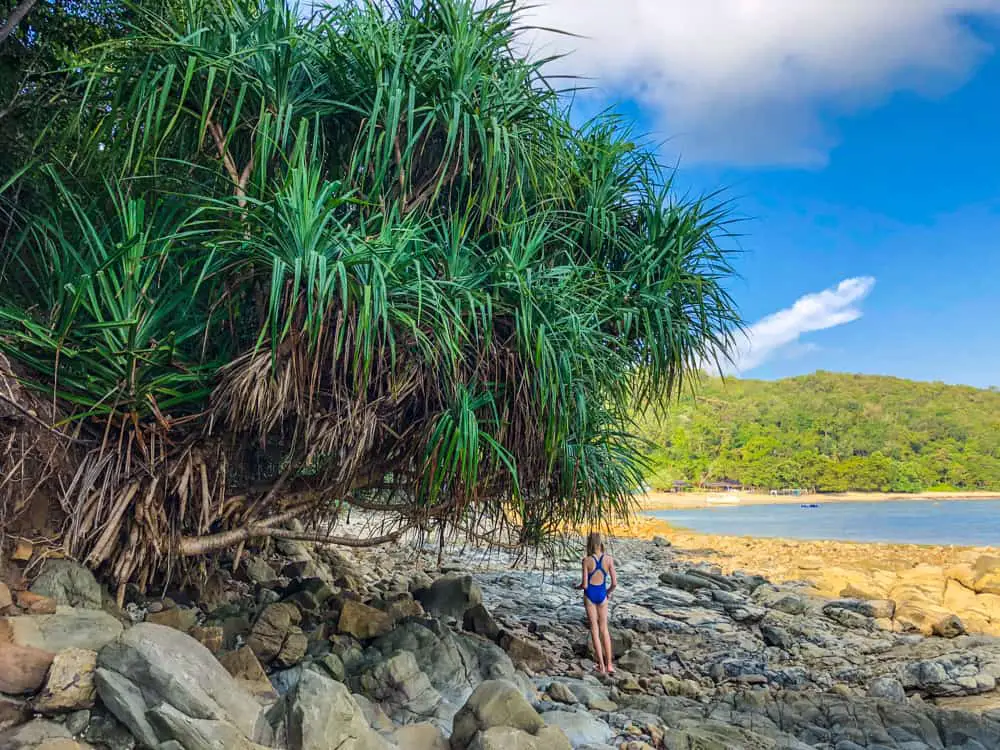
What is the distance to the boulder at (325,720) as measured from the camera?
120 inches

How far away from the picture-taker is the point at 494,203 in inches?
203

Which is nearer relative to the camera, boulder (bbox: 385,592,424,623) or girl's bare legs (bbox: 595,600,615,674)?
boulder (bbox: 385,592,424,623)

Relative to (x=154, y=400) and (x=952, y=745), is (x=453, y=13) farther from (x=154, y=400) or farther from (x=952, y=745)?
(x=952, y=745)

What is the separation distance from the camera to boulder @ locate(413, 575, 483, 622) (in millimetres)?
6523

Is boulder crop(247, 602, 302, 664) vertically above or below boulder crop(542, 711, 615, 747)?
above

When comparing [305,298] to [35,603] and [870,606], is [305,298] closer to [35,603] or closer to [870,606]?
[35,603]

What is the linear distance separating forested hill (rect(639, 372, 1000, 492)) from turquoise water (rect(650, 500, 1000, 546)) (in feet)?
13.2

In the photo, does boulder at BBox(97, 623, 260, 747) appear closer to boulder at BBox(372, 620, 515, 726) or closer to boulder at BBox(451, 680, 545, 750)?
boulder at BBox(451, 680, 545, 750)

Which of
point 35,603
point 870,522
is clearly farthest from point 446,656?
point 870,522

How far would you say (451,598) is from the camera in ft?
21.6

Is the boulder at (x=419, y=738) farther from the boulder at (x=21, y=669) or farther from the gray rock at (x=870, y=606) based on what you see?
the gray rock at (x=870, y=606)

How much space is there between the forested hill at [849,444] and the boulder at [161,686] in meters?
53.2

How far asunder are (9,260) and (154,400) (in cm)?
142

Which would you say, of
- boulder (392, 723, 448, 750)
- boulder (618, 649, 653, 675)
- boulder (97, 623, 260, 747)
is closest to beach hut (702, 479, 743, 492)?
boulder (618, 649, 653, 675)
